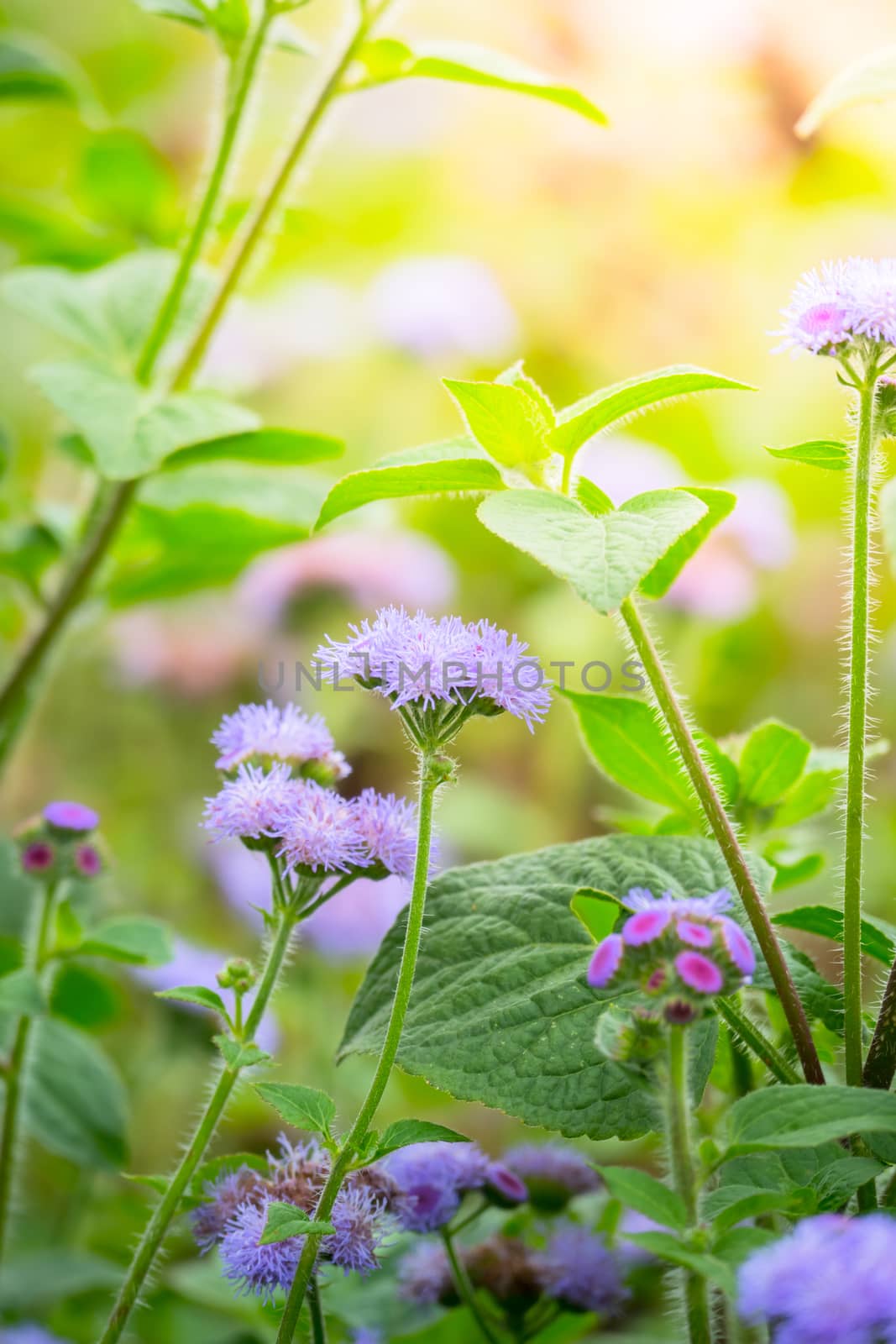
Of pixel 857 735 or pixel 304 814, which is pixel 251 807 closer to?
pixel 304 814

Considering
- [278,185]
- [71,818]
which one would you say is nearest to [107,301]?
[278,185]

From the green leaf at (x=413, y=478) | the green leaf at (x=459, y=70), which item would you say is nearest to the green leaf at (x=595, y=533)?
the green leaf at (x=413, y=478)

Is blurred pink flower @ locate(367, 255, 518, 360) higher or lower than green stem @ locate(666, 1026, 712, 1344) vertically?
higher

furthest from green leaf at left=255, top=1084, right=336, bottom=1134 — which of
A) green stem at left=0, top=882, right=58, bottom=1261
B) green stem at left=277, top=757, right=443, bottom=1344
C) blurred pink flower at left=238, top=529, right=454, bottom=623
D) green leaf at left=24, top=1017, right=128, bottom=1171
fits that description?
blurred pink flower at left=238, top=529, right=454, bottom=623

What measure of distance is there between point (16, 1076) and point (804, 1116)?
588mm

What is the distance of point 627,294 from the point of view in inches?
88.6

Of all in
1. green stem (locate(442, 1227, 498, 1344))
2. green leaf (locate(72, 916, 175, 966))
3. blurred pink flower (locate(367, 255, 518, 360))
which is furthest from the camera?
blurred pink flower (locate(367, 255, 518, 360))

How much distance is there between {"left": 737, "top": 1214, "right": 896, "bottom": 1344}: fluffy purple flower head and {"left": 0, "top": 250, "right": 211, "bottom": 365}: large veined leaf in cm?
82

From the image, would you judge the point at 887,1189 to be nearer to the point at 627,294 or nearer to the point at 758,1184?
the point at 758,1184

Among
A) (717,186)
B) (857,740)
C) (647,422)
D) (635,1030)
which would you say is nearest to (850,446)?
(857,740)

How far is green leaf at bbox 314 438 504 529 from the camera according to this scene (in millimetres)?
561

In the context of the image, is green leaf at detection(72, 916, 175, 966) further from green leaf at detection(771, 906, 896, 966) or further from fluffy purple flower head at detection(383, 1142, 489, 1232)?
green leaf at detection(771, 906, 896, 966)

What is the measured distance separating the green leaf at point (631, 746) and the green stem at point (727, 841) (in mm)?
77

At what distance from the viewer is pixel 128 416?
33.4 inches
